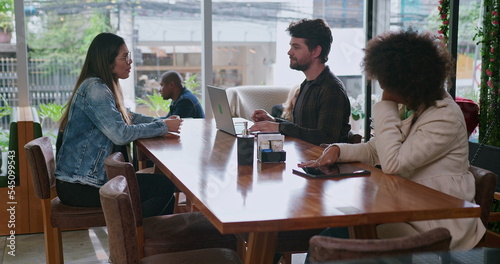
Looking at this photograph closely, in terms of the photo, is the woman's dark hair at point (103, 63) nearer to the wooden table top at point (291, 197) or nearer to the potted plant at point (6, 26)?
the wooden table top at point (291, 197)

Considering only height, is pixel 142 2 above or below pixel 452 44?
above

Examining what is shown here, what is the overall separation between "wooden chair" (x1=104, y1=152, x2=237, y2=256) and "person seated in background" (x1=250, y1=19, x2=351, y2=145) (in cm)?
102

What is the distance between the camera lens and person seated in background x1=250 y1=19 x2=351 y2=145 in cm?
339

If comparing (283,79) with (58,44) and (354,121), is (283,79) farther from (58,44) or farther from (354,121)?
(58,44)

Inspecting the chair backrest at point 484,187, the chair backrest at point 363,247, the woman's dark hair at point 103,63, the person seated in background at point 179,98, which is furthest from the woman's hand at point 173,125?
the chair backrest at point 363,247

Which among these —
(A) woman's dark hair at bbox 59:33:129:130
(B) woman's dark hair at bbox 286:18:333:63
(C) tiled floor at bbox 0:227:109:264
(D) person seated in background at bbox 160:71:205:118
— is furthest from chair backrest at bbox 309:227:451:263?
(D) person seated in background at bbox 160:71:205:118

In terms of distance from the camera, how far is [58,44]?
212 inches

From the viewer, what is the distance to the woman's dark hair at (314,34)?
3734 millimetres

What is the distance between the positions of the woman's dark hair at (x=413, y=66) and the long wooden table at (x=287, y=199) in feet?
1.07

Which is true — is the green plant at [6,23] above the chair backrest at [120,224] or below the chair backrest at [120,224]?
above

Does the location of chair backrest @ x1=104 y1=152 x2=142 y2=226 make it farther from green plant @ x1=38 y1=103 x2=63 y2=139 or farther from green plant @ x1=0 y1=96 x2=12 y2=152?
green plant @ x1=38 y1=103 x2=63 y2=139

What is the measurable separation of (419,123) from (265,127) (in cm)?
124

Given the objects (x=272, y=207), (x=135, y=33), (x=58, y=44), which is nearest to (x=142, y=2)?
(x=135, y=33)

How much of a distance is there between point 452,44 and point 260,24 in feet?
6.63
